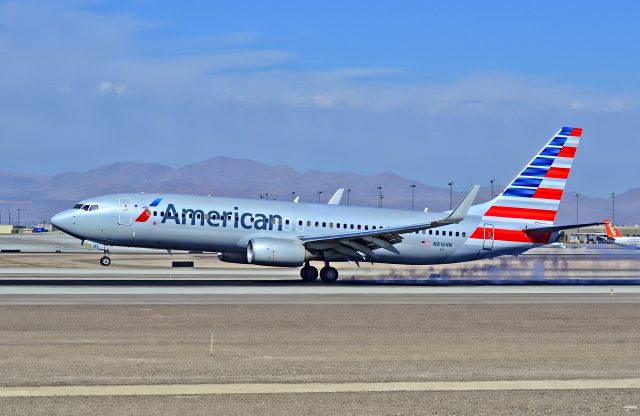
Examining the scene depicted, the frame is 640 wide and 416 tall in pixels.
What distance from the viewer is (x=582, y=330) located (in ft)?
84.1

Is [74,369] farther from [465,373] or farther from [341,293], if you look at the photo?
[341,293]

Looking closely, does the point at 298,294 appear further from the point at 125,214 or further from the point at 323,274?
the point at 125,214

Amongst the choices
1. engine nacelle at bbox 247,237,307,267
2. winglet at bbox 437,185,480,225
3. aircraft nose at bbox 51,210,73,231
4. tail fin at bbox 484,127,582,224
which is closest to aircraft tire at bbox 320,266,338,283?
engine nacelle at bbox 247,237,307,267

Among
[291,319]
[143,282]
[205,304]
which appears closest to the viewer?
[291,319]

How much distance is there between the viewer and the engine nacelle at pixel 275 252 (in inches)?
1768

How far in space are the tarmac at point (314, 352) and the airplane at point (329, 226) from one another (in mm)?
7913

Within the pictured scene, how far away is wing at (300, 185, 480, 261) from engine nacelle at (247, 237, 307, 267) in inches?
40.1

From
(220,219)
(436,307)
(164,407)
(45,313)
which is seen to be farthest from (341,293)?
(164,407)

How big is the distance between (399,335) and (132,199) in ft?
86.1

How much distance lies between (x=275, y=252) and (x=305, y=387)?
2855cm

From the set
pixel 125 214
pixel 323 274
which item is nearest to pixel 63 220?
pixel 125 214

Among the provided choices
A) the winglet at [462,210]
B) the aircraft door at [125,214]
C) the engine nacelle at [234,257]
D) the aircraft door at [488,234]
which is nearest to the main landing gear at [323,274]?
the engine nacelle at [234,257]

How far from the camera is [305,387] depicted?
54.0 feet

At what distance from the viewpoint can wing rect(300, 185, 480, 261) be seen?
45344 millimetres
